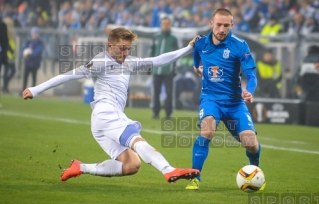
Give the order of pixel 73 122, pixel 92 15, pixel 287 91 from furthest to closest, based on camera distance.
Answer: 1. pixel 92 15
2. pixel 287 91
3. pixel 73 122

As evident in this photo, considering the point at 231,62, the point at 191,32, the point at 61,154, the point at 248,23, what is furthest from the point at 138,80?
the point at 231,62

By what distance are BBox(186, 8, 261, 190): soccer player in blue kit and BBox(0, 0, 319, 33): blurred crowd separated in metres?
13.3

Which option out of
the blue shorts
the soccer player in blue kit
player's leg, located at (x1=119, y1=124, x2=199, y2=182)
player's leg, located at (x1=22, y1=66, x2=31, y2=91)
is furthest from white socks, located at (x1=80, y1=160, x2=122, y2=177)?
player's leg, located at (x1=22, y1=66, x2=31, y2=91)

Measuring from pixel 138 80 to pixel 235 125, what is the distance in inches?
541

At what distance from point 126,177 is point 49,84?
6.39ft

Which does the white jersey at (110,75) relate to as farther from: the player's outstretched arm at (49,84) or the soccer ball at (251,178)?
the soccer ball at (251,178)

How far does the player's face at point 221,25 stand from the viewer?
8492 millimetres

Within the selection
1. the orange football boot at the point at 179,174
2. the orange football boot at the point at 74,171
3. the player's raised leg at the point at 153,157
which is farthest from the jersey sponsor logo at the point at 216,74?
the orange football boot at the point at 74,171

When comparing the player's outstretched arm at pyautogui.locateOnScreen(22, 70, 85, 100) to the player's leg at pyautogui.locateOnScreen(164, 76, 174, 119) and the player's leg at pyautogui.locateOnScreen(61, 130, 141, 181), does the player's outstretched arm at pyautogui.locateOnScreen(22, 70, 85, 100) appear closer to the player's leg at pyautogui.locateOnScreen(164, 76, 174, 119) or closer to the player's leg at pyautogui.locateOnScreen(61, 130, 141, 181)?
the player's leg at pyautogui.locateOnScreen(61, 130, 141, 181)

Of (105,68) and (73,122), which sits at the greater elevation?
(105,68)

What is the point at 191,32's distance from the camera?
21688mm

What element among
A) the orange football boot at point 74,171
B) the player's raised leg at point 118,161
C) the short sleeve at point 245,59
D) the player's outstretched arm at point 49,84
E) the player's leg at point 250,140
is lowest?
the orange football boot at point 74,171

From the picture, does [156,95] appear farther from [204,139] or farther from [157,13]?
[204,139]

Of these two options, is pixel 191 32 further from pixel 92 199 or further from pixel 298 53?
pixel 92 199
